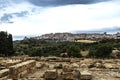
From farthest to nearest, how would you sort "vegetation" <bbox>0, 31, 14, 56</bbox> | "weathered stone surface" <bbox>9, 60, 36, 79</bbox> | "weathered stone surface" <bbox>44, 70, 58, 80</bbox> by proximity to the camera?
"vegetation" <bbox>0, 31, 14, 56</bbox> → "weathered stone surface" <bbox>9, 60, 36, 79</bbox> → "weathered stone surface" <bbox>44, 70, 58, 80</bbox>

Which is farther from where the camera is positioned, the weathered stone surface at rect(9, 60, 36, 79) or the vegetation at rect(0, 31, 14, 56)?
the vegetation at rect(0, 31, 14, 56)

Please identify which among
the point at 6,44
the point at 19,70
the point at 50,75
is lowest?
the point at 50,75

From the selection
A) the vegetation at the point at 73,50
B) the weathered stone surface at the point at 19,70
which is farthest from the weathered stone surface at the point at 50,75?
the vegetation at the point at 73,50

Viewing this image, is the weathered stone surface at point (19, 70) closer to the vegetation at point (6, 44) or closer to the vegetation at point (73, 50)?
the vegetation at point (6, 44)

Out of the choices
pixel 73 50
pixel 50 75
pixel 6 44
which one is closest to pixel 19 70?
pixel 50 75

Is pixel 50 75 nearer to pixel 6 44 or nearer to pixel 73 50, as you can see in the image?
pixel 6 44

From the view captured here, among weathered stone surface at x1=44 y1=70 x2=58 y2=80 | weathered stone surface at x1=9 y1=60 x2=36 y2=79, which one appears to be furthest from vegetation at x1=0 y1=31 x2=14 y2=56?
weathered stone surface at x1=44 y1=70 x2=58 y2=80

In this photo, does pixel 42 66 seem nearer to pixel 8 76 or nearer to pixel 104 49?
pixel 8 76

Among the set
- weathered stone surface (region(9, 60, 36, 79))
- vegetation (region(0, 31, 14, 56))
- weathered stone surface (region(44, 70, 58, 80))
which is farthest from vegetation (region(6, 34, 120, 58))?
weathered stone surface (region(44, 70, 58, 80))

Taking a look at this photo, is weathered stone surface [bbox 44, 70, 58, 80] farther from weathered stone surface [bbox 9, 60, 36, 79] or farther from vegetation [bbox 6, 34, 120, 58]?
vegetation [bbox 6, 34, 120, 58]

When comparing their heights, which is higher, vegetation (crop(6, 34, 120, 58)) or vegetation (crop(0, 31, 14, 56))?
vegetation (crop(0, 31, 14, 56))

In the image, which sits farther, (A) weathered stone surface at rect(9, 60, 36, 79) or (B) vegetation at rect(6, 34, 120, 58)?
(B) vegetation at rect(6, 34, 120, 58)

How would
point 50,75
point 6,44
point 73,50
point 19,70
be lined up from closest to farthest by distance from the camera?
1. point 50,75
2. point 19,70
3. point 6,44
4. point 73,50

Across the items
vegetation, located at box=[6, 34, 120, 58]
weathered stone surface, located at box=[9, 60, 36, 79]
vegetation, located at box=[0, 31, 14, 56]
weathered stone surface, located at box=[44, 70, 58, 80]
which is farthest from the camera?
vegetation, located at box=[6, 34, 120, 58]
